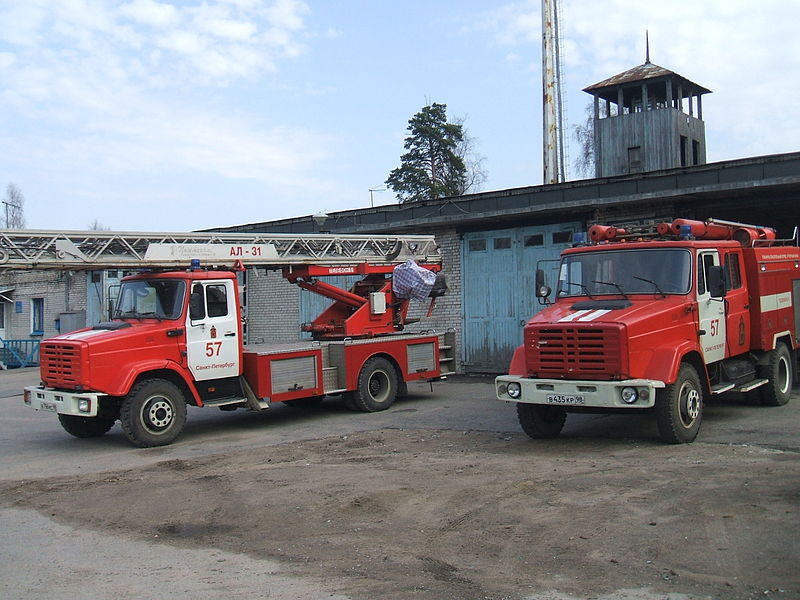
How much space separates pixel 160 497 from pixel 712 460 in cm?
567

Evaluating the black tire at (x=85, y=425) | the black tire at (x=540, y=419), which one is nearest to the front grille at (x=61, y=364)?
the black tire at (x=85, y=425)

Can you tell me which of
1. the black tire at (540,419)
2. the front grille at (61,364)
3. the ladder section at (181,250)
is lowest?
the black tire at (540,419)

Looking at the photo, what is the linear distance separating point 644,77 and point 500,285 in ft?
68.6

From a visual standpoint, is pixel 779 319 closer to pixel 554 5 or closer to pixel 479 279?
pixel 479 279

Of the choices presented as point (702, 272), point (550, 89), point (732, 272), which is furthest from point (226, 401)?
point (550, 89)

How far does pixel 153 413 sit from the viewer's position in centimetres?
1130

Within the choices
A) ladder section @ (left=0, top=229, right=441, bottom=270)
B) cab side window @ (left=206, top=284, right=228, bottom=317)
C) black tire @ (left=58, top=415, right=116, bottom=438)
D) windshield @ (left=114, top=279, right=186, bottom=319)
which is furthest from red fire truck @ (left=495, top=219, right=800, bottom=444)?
black tire @ (left=58, top=415, right=116, bottom=438)

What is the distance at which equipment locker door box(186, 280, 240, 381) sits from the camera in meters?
11.9

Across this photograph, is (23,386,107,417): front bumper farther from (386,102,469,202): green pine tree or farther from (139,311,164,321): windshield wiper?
(386,102,469,202): green pine tree

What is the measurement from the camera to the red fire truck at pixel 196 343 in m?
11.1

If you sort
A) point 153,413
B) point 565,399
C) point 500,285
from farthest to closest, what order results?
point 500,285, point 153,413, point 565,399

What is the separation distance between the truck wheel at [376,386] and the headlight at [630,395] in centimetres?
573

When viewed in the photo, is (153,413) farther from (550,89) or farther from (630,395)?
(550,89)

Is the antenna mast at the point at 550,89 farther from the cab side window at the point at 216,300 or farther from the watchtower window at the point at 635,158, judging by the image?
the cab side window at the point at 216,300
